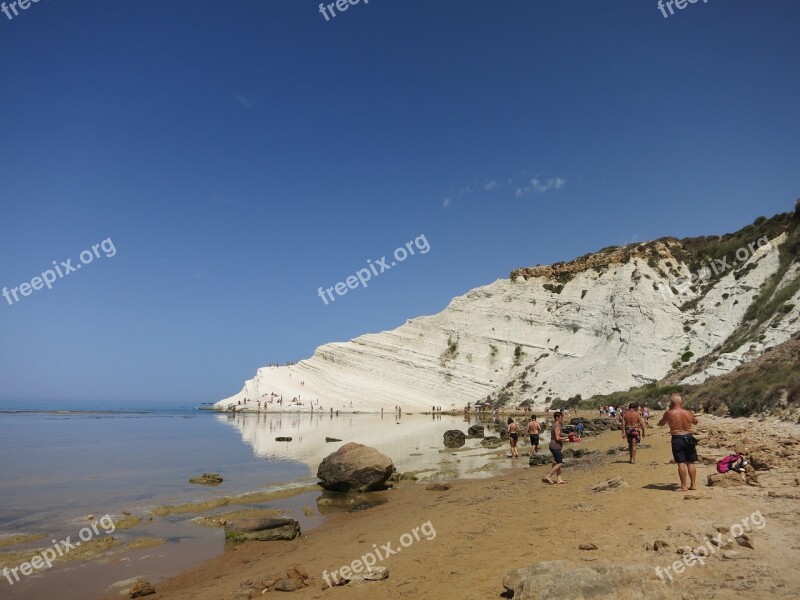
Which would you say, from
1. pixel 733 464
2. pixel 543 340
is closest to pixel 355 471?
A: pixel 733 464

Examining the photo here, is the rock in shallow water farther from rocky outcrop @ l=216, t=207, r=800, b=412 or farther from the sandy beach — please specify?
rocky outcrop @ l=216, t=207, r=800, b=412

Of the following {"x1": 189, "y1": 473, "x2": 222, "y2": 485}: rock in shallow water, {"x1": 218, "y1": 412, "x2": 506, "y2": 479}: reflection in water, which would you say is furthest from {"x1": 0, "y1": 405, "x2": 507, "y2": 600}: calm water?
{"x1": 189, "y1": 473, "x2": 222, "y2": 485}: rock in shallow water

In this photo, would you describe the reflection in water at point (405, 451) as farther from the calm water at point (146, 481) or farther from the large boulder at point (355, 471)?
the large boulder at point (355, 471)

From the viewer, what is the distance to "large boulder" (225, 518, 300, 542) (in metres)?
9.16

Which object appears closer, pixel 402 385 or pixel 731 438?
pixel 731 438

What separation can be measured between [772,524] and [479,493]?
6.56m

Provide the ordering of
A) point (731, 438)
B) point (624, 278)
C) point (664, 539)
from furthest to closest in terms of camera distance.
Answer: point (624, 278) < point (731, 438) < point (664, 539)

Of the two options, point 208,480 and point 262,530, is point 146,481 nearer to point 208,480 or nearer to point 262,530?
point 208,480

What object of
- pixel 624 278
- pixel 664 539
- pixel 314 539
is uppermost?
pixel 624 278

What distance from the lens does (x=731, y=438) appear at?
1244 centimetres

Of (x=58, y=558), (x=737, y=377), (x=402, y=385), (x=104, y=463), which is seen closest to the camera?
(x=58, y=558)

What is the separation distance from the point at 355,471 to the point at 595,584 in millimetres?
10367

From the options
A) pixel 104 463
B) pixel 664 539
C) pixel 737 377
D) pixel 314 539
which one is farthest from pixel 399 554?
pixel 737 377

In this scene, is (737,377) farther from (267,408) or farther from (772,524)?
(267,408)
